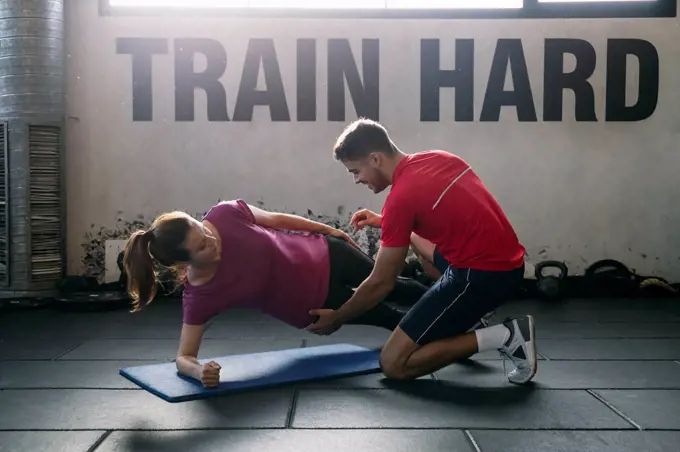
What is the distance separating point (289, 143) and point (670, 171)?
8.94 feet

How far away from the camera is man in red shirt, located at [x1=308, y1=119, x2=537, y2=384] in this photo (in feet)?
7.54

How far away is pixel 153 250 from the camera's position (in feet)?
7.36

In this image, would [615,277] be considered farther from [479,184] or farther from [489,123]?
[479,184]

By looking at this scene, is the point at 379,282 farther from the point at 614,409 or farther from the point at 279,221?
the point at 614,409

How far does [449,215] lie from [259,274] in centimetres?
72

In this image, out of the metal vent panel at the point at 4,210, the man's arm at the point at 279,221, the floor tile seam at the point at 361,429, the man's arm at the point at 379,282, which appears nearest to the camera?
the floor tile seam at the point at 361,429

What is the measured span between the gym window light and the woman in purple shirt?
239 cm

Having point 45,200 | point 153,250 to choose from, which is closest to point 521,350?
point 153,250

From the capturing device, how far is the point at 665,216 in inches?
187

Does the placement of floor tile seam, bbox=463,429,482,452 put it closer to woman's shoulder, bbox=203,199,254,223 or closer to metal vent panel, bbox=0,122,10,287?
woman's shoulder, bbox=203,199,254,223

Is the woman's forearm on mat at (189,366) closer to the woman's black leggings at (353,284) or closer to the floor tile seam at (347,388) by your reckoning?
the floor tile seam at (347,388)

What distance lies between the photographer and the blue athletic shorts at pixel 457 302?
2332 millimetres

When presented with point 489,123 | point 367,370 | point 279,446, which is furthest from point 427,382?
point 489,123

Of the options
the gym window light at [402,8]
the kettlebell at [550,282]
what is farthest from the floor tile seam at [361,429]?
the gym window light at [402,8]
